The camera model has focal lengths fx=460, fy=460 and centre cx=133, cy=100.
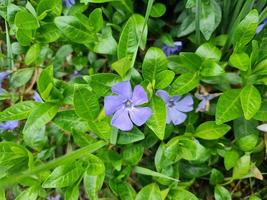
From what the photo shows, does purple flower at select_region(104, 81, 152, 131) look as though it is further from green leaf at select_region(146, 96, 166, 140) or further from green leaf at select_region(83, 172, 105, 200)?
green leaf at select_region(83, 172, 105, 200)

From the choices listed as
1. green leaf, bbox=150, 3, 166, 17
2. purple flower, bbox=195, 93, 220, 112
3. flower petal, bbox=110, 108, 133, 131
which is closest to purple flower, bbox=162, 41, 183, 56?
green leaf, bbox=150, 3, 166, 17

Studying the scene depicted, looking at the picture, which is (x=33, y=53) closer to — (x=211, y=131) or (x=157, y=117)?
(x=157, y=117)

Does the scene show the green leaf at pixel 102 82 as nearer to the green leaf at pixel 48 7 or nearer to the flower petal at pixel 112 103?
the flower petal at pixel 112 103

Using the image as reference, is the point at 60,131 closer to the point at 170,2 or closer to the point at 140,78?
the point at 140,78

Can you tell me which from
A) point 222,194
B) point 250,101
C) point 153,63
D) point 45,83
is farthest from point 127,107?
point 222,194

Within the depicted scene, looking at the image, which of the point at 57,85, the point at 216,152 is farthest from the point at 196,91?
the point at 57,85
